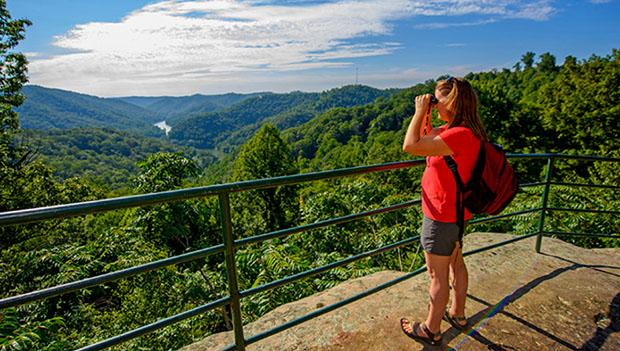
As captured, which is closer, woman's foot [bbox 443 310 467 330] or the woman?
the woman

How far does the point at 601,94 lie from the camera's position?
78.9 feet

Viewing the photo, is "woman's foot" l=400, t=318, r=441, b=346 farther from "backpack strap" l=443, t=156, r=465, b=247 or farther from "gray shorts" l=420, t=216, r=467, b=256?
"backpack strap" l=443, t=156, r=465, b=247

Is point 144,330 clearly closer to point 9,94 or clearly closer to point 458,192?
point 458,192

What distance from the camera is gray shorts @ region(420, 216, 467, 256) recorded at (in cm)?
208

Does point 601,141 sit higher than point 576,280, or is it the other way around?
point 576,280

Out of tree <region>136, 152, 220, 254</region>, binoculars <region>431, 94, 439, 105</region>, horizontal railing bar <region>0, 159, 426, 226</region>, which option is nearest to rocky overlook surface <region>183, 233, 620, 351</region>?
horizontal railing bar <region>0, 159, 426, 226</region>

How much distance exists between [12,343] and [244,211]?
23742mm

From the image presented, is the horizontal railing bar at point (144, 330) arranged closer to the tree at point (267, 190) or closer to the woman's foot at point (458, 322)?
the woman's foot at point (458, 322)

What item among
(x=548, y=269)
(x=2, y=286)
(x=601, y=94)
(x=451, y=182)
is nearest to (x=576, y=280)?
(x=548, y=269)

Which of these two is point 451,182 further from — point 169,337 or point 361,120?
point 361,120

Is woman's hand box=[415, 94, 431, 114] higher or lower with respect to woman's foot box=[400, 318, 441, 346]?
higher

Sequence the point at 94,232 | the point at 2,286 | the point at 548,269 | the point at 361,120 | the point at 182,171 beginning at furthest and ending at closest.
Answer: the point at 361,120 → the point at 94,232 → the point at 182,171 → the point at 2,286 → the point at 548,269

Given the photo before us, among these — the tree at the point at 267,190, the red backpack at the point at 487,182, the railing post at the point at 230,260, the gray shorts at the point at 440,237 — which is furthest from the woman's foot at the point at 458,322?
the tree at the point at 267,190

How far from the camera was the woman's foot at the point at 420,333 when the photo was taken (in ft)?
7.81
